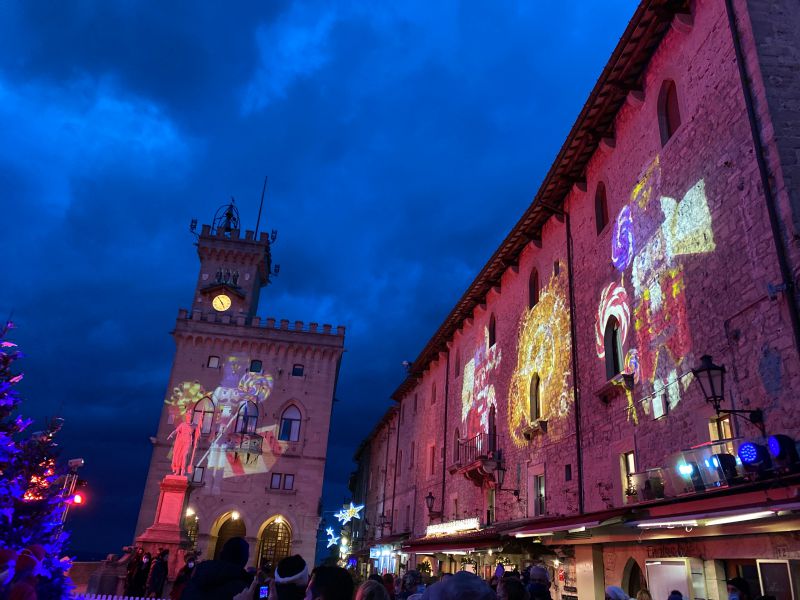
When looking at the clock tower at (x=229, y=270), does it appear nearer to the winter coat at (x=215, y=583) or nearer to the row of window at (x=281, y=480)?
the row of window at (x=281, y=480)

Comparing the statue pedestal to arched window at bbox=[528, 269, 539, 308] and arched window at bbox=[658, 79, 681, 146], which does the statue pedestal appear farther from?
arched window at bbox=[658, 79, 681, 146]

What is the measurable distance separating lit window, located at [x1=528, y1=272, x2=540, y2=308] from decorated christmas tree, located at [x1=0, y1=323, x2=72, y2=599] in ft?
44.8

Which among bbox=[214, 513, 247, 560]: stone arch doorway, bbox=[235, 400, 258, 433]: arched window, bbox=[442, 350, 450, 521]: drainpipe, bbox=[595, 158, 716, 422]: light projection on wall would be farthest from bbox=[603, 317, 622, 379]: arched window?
bbox=[214, 513, 247, 560]: stone arch doorway

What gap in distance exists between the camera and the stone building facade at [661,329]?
7.83 m

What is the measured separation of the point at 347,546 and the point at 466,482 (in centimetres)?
3463

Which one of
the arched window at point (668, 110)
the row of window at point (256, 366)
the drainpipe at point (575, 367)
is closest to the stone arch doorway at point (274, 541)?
the row of window at point (256, 366)

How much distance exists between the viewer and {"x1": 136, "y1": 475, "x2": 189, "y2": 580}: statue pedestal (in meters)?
16.8

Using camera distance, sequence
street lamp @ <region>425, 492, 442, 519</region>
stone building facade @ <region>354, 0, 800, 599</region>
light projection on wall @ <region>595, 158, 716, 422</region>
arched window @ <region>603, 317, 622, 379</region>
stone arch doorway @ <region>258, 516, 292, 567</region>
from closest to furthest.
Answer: stone building facade @ <region>354, 0, 800, 599</region> → light projection on wall @ <region>595, 158, 716, 422</region> → arched window @ <region>603, 317, 622, 379</region> → street lamp @ <region>425, 492, 442, 519</region> → stone arch doorway @ <region>258, 516, 292, 567</region>

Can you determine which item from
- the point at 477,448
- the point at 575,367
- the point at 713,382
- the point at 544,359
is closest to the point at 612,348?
the point at 575,367

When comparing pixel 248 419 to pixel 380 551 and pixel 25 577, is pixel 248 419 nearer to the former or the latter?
pixel 380 551

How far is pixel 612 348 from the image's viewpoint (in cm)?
1324

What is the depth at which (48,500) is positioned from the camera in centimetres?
1114

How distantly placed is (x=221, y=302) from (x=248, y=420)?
8760 millimetres

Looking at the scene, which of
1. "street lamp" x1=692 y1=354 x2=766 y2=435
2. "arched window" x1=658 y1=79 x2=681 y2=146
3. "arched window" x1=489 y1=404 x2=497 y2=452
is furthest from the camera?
"arched window" x1=489 y1=404 x2=497 y2=452
